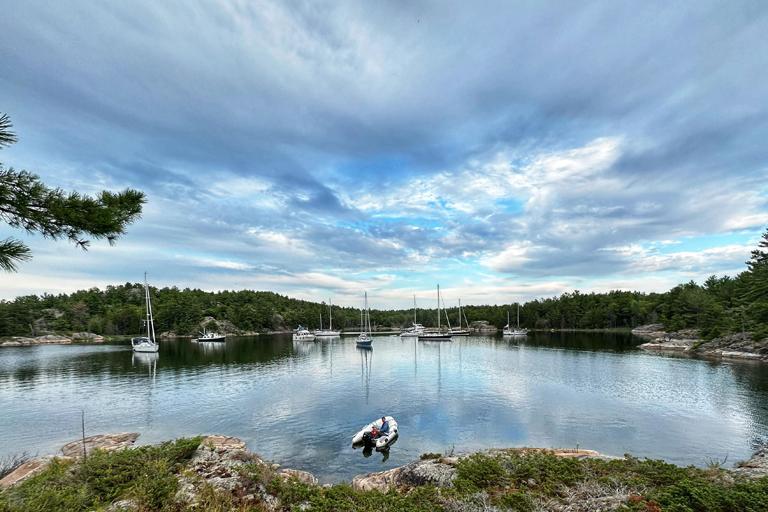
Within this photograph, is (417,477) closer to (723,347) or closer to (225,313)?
(723,347)

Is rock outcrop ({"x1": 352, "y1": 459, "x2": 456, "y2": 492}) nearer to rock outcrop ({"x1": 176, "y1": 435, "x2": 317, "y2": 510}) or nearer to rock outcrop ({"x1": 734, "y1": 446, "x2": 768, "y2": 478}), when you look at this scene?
rock outcrop ({"x1": 176, "y1": 435, "x2": 317, "y2": 510})

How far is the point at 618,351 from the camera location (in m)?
82.6

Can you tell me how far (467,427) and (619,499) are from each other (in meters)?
20.3

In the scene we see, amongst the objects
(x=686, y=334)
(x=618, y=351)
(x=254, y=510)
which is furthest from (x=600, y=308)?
(x=254, y=510)

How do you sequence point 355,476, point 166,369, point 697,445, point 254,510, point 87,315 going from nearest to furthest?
point 254,510
point 355,476
point 697,445
point 166,369
point 87,315

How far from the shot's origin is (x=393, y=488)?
12883mm

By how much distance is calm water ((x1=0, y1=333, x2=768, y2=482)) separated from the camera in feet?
85.1

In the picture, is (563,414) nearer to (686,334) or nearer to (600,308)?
(686,334)

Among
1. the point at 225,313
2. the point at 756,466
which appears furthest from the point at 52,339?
the point at 756,466

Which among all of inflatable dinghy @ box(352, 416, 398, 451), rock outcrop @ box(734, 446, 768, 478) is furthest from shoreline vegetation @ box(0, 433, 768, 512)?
inflatable dinghy @ box(352, 416, 398, 451)

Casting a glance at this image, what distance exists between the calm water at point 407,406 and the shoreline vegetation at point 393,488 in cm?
927

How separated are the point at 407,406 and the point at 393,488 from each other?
25408 millimetres

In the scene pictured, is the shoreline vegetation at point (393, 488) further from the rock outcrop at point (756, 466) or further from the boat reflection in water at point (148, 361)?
the boat reflection in water at point (148, 361)

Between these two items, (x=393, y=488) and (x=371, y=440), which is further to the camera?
(x=371, y=440)
